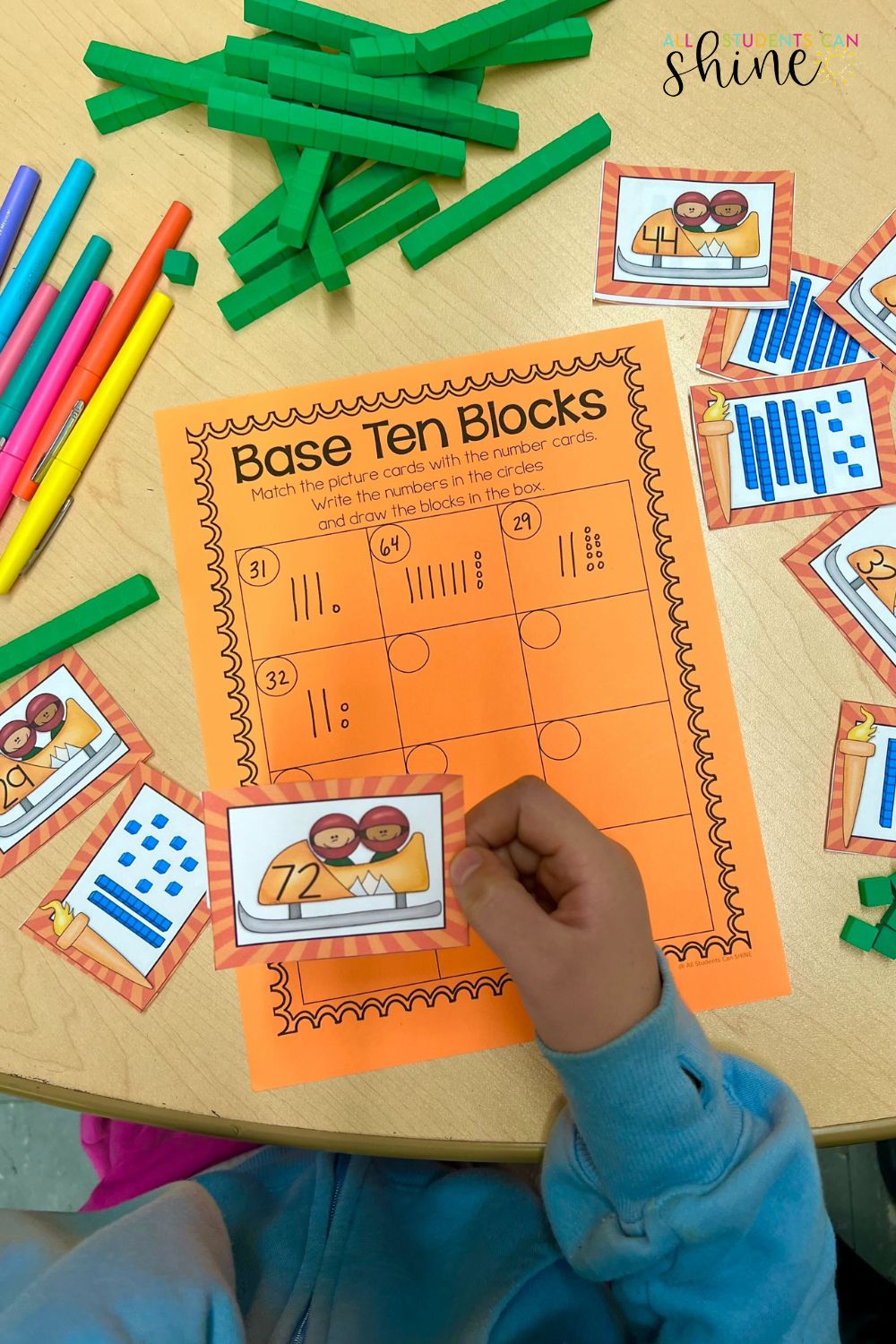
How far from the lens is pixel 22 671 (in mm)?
570

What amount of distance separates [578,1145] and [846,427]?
453 mm

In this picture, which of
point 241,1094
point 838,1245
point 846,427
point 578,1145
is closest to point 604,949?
point 578,1145

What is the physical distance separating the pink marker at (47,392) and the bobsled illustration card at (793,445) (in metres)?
0.38

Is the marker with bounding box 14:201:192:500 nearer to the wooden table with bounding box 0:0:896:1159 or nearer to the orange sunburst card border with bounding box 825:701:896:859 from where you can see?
the wooden table with bounding box 0:0:896:1159

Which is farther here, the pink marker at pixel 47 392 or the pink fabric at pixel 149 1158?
the pink fabric at pixel 149 1158

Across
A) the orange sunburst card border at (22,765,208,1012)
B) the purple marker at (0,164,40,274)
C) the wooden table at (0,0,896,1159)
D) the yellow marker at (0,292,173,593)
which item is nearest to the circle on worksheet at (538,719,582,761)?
the wooden table at (0,0,896,1159)

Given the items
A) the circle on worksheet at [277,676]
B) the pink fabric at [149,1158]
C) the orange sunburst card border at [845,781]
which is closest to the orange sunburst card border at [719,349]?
the orange sunburst card border at [845,781]

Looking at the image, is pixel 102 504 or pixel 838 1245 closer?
pixel 102 504

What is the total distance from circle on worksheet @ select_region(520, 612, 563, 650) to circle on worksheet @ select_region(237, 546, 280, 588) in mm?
154

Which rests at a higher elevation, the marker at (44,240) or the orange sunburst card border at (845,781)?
the marker at (44,240)

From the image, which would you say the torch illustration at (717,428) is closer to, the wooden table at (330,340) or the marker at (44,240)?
the wooden table at (330,340)

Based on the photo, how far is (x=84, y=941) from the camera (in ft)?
1.82

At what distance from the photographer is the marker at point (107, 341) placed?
1.88ft

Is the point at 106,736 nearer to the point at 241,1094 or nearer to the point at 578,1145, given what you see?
the point at 241,1094
